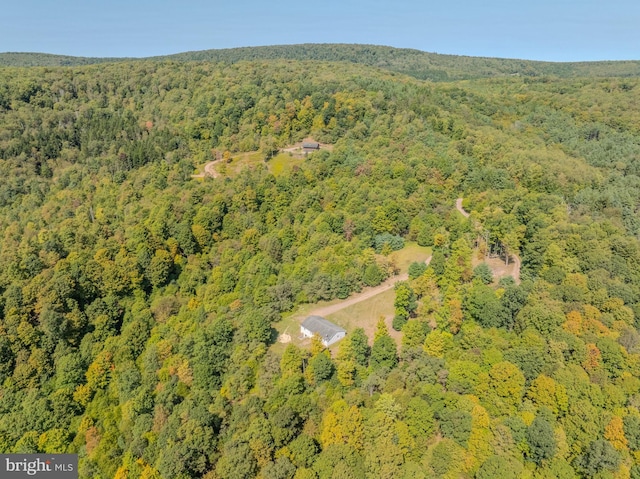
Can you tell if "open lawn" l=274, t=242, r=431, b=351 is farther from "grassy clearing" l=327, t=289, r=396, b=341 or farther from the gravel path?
the gravel path

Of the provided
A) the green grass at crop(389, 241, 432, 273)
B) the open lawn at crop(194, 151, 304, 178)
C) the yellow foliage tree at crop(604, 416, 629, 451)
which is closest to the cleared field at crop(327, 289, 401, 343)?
the green grass at crop(389, 241, 432, 273)

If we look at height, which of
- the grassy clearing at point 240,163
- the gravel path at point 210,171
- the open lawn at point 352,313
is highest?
the grassy clearing at point 240,163

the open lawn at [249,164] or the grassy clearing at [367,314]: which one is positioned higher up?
the open lawn at [249,164]

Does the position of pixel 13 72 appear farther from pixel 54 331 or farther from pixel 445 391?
pixel 445 391

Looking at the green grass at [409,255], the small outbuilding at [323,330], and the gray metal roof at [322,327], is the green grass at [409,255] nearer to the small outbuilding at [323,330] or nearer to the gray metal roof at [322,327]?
the gray metal roof at [322,327]

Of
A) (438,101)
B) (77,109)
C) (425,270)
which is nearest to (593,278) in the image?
(425,270)

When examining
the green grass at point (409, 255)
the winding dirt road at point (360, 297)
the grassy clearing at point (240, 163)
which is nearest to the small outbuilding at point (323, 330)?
the winding dirt road at point (360, 297)

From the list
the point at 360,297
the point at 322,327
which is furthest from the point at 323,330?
the point at 360,297
